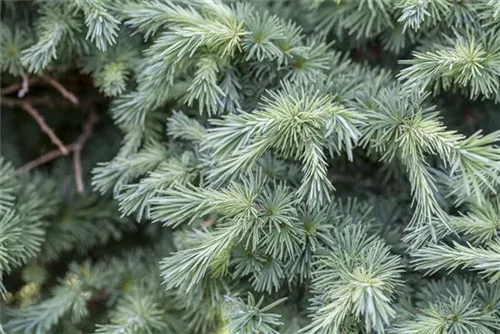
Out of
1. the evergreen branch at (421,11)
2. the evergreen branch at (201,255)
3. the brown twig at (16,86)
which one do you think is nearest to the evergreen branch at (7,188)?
the brown twig at (16,86)

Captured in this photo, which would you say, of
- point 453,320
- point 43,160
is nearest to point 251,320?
point 453,320

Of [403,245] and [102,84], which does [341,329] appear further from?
[102,84]

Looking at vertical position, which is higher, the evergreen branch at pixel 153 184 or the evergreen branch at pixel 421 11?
the evergreen branch at pixel 421 11

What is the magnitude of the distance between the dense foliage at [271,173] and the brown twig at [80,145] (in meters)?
0.01

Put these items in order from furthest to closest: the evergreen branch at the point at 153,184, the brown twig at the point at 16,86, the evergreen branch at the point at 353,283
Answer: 1. the brown twig at the point at 16,86
2. the evergreen branch at the point at 153,184
3. the evergreen branch at the point at 353,283

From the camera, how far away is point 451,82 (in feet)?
1.88

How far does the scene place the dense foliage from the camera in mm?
494

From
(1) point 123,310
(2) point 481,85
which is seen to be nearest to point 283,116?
(2) point 481,85

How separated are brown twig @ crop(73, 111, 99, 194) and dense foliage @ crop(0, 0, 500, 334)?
11 millimetres

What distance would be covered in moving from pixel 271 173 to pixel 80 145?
33cm

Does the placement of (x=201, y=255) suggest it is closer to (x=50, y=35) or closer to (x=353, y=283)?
(x=353, y=283)

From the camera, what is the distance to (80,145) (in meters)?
0.77

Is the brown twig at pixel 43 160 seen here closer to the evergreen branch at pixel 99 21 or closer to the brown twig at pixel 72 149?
the brown twig at pixel 72 149

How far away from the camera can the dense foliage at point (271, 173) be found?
1.62ft
